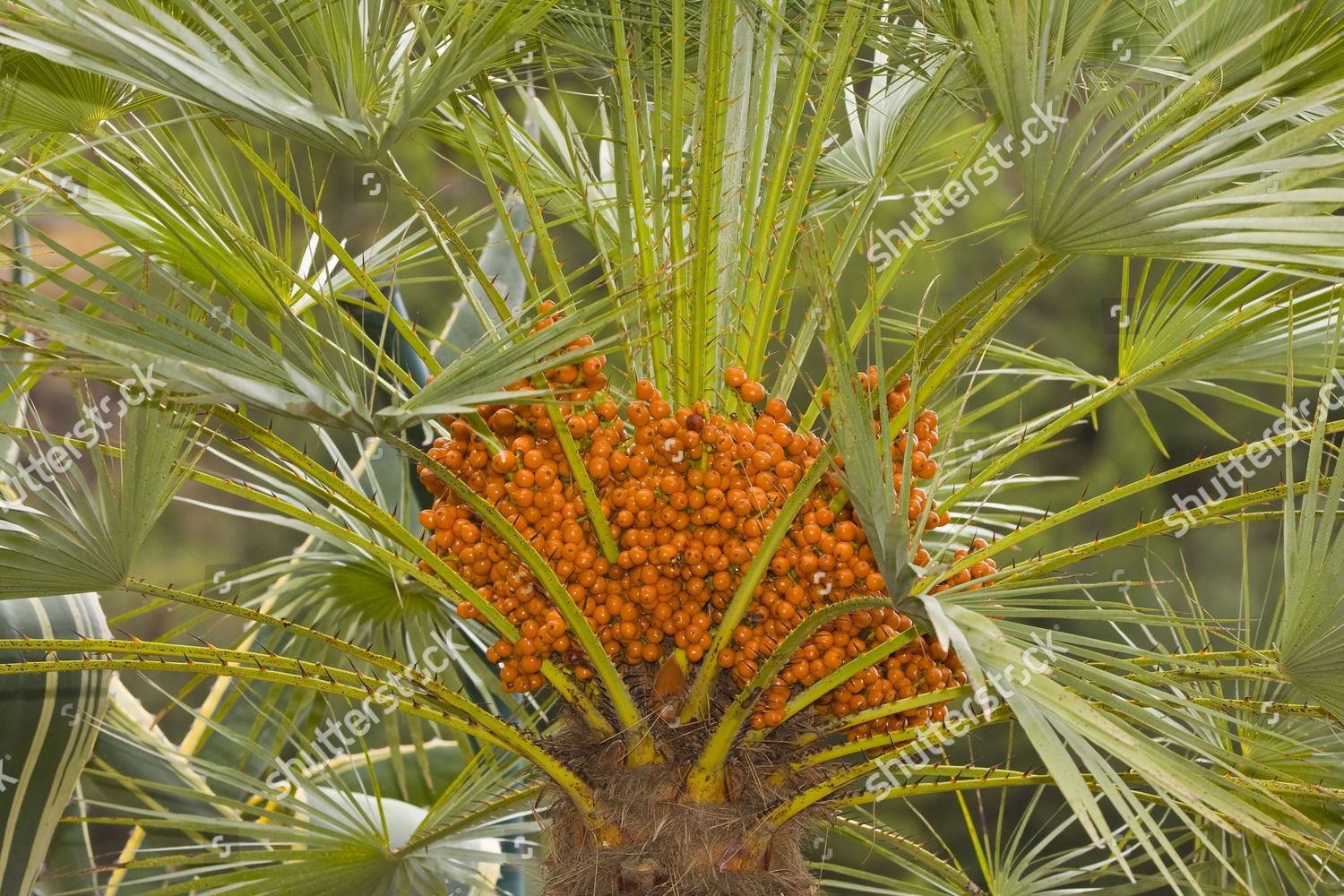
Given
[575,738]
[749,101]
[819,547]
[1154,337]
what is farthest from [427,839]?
[1154,337]

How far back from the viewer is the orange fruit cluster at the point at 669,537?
1.01 metres

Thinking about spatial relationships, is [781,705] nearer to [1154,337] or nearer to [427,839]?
[427,839]

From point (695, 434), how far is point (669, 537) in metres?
0.09

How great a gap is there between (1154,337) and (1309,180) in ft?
1.76

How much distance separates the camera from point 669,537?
1.03m

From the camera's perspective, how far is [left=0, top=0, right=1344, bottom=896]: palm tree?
2.64 ft
